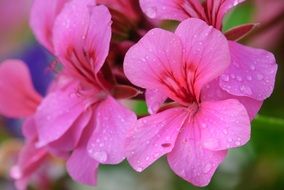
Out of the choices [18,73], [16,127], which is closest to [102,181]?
[16,127]

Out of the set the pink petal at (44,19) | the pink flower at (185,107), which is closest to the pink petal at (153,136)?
the pink flower at (185,107)

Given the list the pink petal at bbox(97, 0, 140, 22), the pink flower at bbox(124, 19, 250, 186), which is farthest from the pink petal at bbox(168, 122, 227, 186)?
the pink petal at bbox(97, 0, 140, 22)

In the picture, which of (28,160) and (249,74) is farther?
(28,160)

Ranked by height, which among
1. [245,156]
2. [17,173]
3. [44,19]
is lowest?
[245,156]

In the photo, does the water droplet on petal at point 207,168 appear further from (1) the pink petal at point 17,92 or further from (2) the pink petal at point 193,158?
(1) the pink petal at point 17,92

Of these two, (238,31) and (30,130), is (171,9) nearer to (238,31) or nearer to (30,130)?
(238,31)

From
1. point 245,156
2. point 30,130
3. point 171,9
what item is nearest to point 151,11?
point 171,9

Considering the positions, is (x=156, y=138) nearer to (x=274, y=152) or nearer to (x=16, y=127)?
(x=274, y=152)

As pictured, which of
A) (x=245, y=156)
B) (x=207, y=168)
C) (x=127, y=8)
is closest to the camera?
(x=207, y=168)
